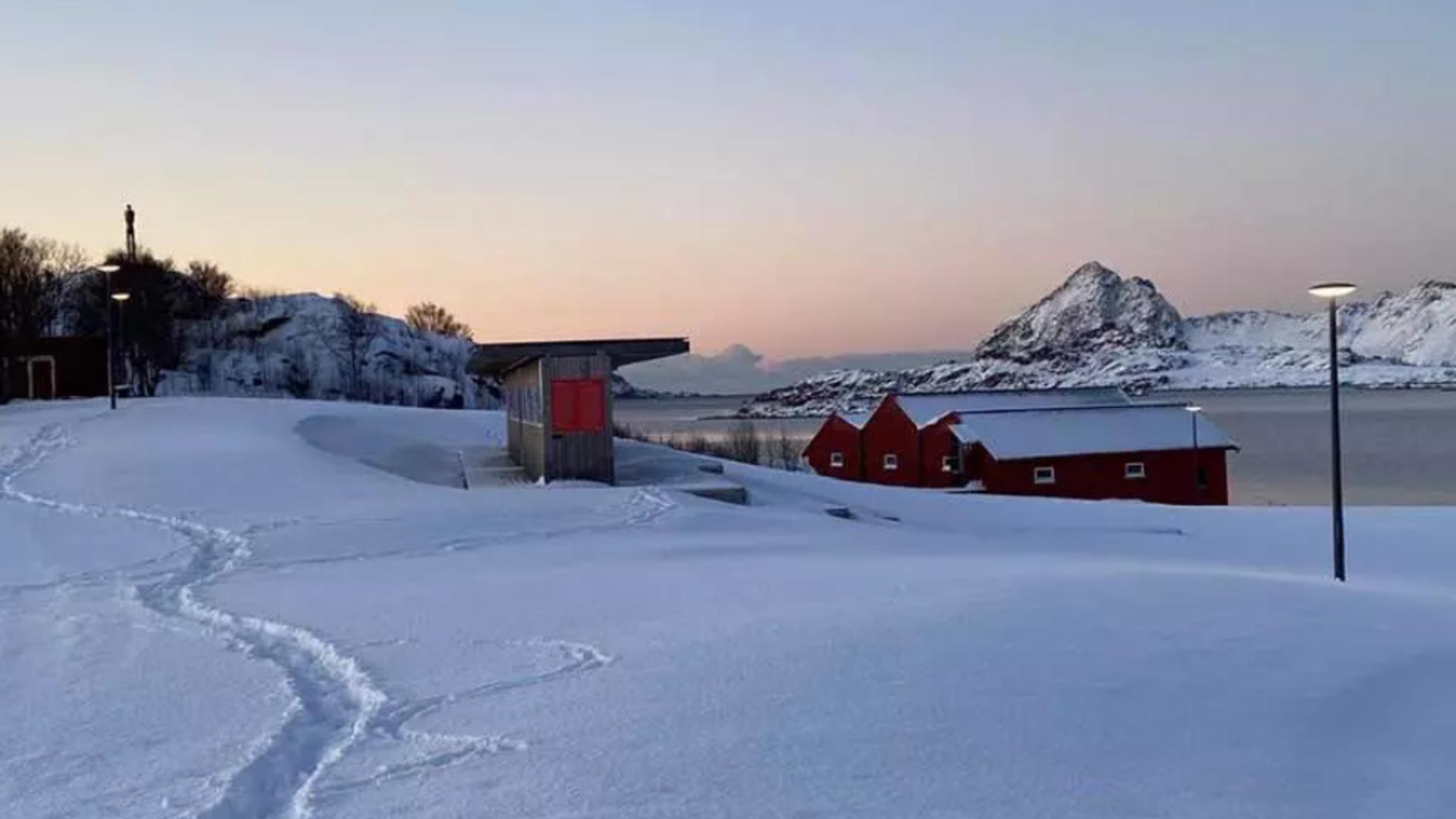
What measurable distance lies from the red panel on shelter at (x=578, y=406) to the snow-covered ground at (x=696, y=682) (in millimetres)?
7341

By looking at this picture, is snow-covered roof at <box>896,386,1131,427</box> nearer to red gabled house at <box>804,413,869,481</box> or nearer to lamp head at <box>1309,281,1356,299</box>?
red gabled house at <box>804,413,869,481</box>

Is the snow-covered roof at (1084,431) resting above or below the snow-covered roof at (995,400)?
below

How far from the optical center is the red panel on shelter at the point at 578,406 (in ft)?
72.4

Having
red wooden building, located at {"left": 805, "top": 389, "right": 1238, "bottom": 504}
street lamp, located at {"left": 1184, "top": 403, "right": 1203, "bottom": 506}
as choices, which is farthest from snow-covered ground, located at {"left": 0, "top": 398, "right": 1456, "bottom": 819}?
street lamp, located at {"left": 1184, "top": 403, "right": 1203, "bottom": 506}

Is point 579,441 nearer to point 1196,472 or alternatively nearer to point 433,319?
point 1196,472

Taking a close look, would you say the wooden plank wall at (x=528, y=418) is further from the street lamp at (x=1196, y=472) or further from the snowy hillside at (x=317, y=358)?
the snowy hillside at (x=317, y=358)

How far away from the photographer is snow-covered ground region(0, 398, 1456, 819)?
467 cm

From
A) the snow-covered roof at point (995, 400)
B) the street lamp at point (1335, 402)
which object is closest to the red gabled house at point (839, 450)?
the snow-covered roof at point (995, 400)

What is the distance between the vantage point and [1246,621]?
7.52m

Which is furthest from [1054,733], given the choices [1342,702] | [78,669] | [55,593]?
[55,593]

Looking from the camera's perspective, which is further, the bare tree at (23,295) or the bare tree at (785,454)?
the bare tree at (785,454)

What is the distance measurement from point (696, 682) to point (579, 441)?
636 inches

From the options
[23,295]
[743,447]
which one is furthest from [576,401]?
[23,295]

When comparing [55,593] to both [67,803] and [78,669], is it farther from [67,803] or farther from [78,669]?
[67,803]
